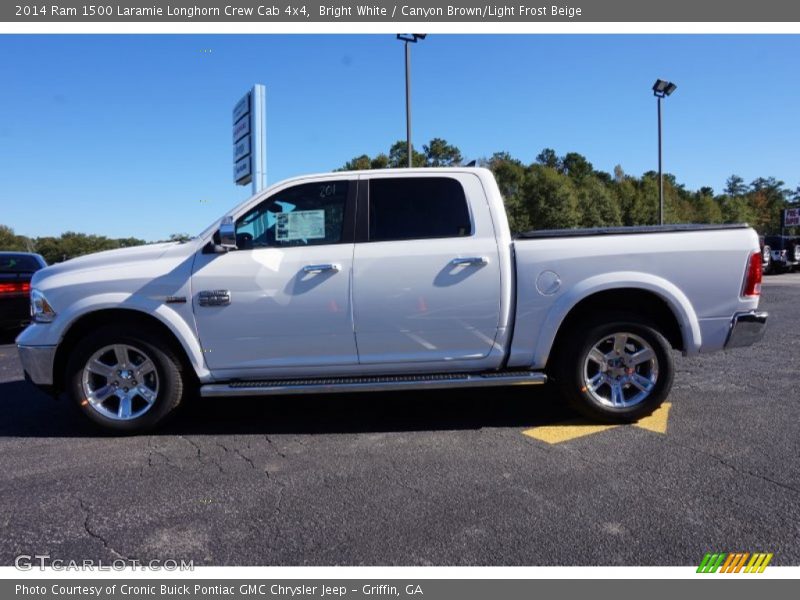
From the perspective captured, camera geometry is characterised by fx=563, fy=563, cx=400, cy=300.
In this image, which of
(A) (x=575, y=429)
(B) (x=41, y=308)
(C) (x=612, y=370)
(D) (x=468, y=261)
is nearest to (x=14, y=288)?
(B) (x=41, y=308)

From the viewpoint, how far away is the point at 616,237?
418 cm

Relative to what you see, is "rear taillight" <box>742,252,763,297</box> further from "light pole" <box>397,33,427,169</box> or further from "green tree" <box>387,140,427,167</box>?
"green tree" <box>387,140,427,167</box>

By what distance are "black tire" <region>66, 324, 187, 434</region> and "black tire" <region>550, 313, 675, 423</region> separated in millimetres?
2928

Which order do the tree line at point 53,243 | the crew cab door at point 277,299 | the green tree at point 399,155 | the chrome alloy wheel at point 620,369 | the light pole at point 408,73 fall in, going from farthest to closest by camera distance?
the tree line at point 53,243, the green tree at point 399,155, the light pole at point 408,73, the chrome alloy wheel at point 620,369, the crew cab door at point 277,299

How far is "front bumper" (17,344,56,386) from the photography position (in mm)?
4168

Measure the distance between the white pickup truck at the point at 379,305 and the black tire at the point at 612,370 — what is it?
12 mm

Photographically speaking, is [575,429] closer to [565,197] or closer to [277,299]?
[277,299]

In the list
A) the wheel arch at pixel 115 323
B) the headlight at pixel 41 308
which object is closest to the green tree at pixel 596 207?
the wheel arch at pixel 115 323

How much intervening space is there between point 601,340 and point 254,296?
8.43 feet

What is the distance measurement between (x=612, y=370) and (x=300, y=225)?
260cm

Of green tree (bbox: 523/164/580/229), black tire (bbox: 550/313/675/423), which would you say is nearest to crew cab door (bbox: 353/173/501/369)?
black tire (bbox: 550/313/675/423)

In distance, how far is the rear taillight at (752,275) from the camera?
4.11m

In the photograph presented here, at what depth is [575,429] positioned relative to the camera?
164 inches

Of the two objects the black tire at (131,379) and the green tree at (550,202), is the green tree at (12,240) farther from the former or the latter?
the black tire at (131,379)
